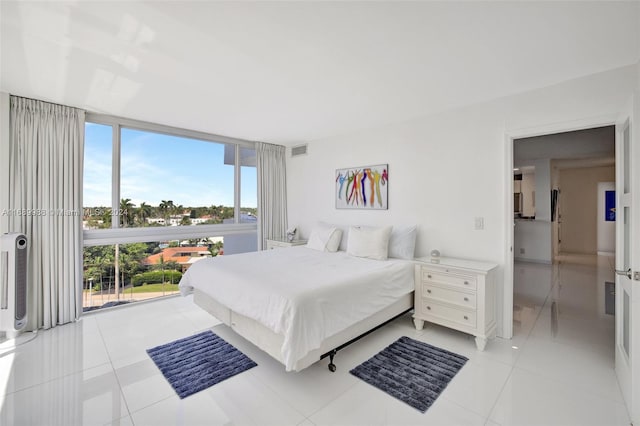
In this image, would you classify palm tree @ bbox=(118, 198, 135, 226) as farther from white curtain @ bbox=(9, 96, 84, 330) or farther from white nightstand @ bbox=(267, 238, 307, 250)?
white nightstand @ bbox=(267, 238, 307, 250)

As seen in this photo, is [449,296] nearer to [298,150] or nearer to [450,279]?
[450,279]

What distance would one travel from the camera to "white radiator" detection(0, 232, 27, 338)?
2857 millimetres

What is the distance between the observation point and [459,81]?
105 inches

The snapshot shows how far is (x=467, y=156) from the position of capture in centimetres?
329

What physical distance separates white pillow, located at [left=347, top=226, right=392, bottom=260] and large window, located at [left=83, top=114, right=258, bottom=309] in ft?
7.30

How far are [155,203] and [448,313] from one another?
13.3ft

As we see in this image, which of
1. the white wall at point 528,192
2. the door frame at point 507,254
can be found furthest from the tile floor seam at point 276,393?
the white wall at point 528,192

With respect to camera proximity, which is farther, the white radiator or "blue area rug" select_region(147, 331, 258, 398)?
the white radiator

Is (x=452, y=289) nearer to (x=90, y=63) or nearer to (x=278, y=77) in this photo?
(x=278, y=77)

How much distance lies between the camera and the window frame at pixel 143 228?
3.69 meters

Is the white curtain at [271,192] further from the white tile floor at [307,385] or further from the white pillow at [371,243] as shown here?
the white tile floor at [307,385]

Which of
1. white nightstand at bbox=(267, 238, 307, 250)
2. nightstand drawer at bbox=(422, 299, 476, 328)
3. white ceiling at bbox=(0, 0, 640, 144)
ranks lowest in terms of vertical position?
nightstand drawer at bbox=(422, 299, 476, 328)

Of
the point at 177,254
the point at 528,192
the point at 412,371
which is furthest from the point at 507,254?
the point at 528,192

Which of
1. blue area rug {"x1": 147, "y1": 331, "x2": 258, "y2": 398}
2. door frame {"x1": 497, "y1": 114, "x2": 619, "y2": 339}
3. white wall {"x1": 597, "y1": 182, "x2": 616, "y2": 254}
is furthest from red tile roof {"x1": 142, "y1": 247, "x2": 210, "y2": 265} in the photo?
white wall {"x1": 597, "y1": 182, "x2": 616, "y2": 254}
